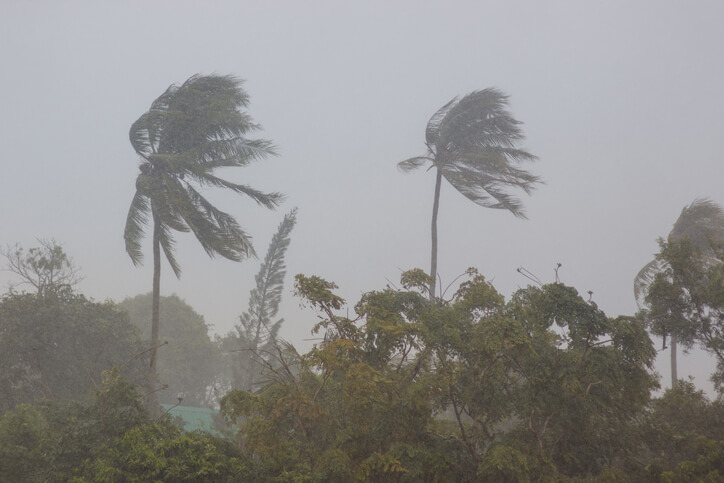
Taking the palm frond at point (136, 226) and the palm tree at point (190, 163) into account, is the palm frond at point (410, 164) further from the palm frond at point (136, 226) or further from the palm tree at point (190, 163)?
the palm frond at point (136, 226)

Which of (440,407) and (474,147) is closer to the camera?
(440,407)

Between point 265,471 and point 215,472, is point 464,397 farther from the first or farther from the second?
point 215,472

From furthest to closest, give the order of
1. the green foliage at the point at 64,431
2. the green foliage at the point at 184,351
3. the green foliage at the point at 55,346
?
1. the green foliage at the point at 184,351
2. the green foliage at the point at 55,346
3. the green foliage at the point at 64,431

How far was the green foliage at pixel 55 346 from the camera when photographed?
16.0 meters

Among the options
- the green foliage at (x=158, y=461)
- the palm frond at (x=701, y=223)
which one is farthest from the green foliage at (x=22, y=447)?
the palm frond at (x=701, y=223)

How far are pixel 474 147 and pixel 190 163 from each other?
1003 cm

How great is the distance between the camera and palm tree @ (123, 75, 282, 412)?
53.1 feet

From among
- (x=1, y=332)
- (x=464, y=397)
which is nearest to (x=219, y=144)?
(x=1, y=332)

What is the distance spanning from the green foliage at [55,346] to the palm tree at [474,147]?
37.1 ft

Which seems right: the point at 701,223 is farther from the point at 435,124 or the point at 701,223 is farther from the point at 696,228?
the point at 435,124

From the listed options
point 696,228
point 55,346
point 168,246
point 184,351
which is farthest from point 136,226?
point 184,351

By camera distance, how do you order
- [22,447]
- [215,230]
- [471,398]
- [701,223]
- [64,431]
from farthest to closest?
[701,223] < [215,230] < [471,398] < [64,431] < [22,447]

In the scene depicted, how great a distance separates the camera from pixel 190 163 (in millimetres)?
16438

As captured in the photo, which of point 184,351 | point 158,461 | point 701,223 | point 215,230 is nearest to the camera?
point 158,461
